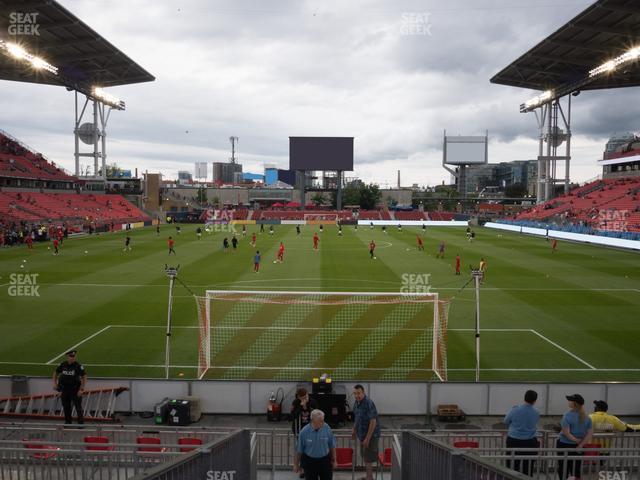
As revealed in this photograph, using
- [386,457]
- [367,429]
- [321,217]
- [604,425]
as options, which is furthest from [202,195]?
[604,425]

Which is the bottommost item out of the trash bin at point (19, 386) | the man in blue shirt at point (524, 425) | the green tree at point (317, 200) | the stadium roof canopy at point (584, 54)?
the trash bin at point (19, 386)

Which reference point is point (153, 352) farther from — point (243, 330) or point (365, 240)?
point (365, 240)

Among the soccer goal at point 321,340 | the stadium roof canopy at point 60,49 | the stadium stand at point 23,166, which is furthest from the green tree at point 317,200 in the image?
the soccer goal at point 321,340

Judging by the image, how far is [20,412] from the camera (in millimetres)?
11453

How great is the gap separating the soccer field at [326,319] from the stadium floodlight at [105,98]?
40.0 m

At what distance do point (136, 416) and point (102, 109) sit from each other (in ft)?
252

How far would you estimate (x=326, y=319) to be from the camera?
19.8 metres

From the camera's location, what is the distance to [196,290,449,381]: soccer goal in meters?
14.4

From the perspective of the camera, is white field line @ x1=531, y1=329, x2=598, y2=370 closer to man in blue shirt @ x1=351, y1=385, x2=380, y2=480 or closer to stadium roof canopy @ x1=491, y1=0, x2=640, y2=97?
man in blue shirt @ x1=351, y1=385, x2=380, y2=480

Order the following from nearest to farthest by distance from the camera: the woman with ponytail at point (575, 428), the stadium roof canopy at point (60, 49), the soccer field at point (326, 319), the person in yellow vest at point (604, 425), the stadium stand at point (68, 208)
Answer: the woman with ponytail at point (575, 428) → the person in yellow vest at point (604, 425) → the soccer field at point (326, 319) → the stadium roof canopy at point (60, 49) → the stadium stand at point (68, 208)

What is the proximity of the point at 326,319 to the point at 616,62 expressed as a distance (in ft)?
188

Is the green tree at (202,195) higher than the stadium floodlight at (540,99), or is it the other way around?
the stadium floodlight at (540,99)

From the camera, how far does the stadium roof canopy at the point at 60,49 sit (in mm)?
46250

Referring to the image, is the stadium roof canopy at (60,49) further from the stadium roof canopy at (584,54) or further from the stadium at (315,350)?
the stadium roof canopy at (584,54)
